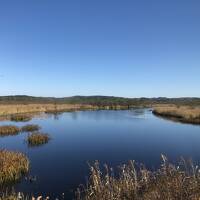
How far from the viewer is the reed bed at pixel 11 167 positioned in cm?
1703

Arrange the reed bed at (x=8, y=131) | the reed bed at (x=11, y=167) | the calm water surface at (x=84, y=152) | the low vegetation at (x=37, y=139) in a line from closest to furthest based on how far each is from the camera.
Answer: the reed bed at (x=11, y=167), the calm water surface at (x=84, y=152), the low vegetation at (x=37, y=139), the reed bed at (x=8, y=131)

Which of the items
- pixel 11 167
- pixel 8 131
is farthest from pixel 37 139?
pixel 11 167

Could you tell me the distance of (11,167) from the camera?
699 inches

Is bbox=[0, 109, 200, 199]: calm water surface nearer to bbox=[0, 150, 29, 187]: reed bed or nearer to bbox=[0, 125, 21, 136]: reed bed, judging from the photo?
bbox=[0, 150, 29, 187]: reed bed

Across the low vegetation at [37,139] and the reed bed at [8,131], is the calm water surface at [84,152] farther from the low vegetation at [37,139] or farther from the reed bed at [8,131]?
the reed bed at [8,131]

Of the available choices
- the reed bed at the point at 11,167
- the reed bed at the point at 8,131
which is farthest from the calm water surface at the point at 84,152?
the reed bed at the point at 8,131

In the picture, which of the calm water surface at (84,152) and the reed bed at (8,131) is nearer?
the calm water surface at (84,152)

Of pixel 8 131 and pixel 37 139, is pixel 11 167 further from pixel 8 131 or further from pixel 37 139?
pixel 8 131

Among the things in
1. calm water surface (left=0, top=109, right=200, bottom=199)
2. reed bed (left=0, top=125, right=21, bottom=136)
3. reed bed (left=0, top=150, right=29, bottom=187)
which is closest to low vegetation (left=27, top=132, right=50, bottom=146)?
calm water surface (left=0, top=109, right=200, bottom=199)

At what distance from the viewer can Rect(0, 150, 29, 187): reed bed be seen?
17.0 meters

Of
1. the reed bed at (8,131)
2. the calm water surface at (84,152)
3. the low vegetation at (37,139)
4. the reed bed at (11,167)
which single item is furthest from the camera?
the reed bed at (8,131)

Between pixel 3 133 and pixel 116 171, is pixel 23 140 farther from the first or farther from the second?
pixel 116 171

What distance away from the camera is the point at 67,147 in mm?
28438

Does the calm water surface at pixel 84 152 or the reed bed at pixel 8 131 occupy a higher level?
the reed bed at pixel 8 131
